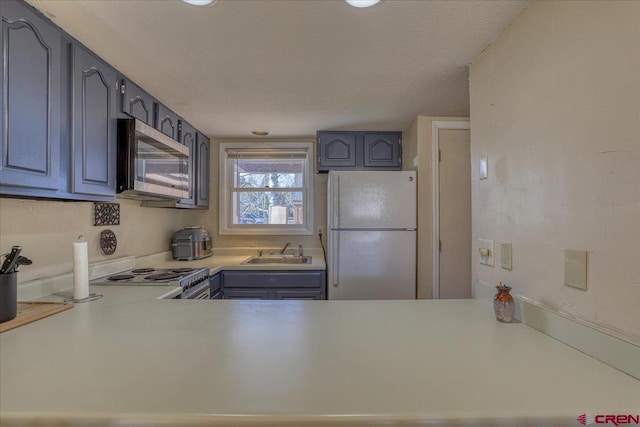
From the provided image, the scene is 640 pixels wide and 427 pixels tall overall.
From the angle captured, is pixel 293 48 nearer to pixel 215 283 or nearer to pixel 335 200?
pixel 335 200

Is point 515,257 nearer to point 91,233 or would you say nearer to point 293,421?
point 293,421

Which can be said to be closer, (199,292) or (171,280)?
(171,280)

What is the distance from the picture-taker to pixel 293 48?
5.14 ft

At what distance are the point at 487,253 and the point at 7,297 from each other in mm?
1949

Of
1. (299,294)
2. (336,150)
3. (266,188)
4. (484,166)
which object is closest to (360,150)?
(336,150)

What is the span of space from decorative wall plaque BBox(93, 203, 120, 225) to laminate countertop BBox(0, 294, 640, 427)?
1014 millimetres

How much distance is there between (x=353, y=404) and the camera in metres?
0.68

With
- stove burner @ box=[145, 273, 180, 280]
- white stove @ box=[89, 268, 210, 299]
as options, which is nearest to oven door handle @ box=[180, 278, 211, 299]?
white stove @ box=[89, 268, 210, 299]

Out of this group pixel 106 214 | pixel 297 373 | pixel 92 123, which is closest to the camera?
pixel 297 373

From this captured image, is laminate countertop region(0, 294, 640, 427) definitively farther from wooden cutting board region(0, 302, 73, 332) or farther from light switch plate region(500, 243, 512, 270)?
light switch plate region(500, 243, 512, 270)

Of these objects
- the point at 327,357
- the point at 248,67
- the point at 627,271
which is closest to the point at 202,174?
the point at 248,67

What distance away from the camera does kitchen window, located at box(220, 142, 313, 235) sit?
11.5 feet

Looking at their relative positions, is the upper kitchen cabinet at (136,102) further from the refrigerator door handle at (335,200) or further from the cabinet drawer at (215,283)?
the refrigerator door handle at (335,200)

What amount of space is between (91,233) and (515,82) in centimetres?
246
